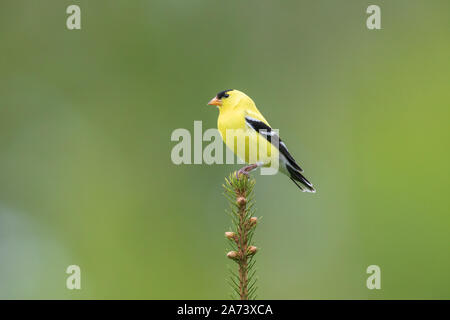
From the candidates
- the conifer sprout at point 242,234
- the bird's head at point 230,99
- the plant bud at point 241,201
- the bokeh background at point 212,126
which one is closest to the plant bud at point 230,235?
the conifer sprout at point 242,234

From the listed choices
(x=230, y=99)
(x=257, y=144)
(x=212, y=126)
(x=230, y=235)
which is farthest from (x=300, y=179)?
(x=212, y=126)

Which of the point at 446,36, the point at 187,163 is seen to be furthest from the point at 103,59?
the point at 446,36

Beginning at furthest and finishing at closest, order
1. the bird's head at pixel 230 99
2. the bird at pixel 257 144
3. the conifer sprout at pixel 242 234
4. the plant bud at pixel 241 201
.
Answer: the bird's head at pixel 230 99 → the bird at pixel 257 144 → the plant bud at pixel 241 201 → the conifer sprout at pixel 242 234

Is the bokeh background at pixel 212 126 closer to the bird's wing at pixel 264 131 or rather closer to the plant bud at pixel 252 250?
the bird's wing at pixel 264 131

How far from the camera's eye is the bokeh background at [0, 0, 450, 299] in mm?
5566

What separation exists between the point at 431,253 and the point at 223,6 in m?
4.81

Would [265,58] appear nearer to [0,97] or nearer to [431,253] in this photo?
[431,253]

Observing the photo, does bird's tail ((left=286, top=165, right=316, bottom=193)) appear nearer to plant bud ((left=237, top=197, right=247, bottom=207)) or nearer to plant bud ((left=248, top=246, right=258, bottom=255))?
plant bud ((left=237, top=197, right=247, bottom=207))

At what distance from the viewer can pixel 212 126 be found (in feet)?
19.9

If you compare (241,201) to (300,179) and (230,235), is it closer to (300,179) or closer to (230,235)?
(230,235)

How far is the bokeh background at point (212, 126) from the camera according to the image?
5.57m

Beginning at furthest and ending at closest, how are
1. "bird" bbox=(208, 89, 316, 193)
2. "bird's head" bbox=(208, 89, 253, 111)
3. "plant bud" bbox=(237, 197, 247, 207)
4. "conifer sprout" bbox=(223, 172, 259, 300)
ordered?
"bird's head" bbox=(208, 89, 253, 111) < "bird" bbox=(208, 89, 316, 193) < "plant bud" bbox=(237, 197, 247, 207) < "conifer sprout" bbox=(223, 172, 259, 300)

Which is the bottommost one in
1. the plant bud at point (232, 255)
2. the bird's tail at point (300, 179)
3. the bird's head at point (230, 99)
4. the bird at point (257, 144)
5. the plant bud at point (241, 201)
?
the plant bud at point (232, 255)

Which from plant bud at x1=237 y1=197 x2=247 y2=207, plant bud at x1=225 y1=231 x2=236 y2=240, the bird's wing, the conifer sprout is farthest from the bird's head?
→ plant bud at x1=225 y1=231 x2=236 y2=240
